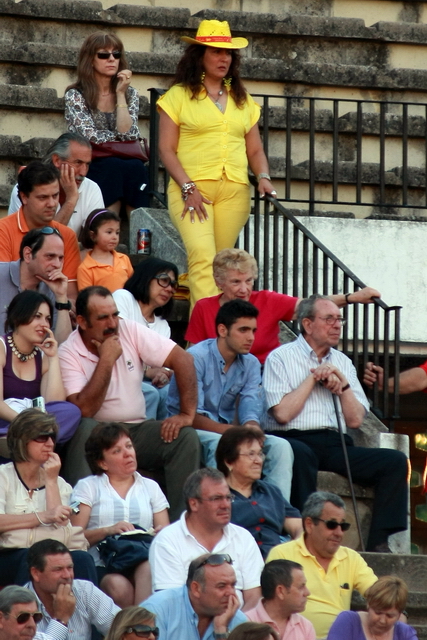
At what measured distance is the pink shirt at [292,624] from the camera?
6613 millimetres

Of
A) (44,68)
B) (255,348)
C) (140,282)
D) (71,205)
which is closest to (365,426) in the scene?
(255,348)

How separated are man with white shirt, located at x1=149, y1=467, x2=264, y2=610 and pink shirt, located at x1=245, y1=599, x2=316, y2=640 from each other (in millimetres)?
177

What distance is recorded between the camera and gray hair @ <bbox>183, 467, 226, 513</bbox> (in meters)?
6.88

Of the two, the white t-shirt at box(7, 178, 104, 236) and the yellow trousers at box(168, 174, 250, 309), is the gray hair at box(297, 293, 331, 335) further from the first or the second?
the white t-shirt at box(7, 178, 104, 236)

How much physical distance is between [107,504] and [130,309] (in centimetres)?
176

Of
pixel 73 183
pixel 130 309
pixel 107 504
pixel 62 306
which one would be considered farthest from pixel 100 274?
pixel 107 504

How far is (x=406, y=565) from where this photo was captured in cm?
777

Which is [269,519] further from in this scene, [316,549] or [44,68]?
[44,68]

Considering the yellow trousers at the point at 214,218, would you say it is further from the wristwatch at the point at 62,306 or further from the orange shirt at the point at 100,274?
the wristwatch at the point at 62,306

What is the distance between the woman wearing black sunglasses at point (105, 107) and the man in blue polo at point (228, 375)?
2.24 metres

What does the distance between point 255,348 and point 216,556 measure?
9.32 feet

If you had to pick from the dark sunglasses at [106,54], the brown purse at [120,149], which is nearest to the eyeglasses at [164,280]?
the brown purse at [120,149]

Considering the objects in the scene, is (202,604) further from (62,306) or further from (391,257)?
(391,257)

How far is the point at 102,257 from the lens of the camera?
30.3 feet
